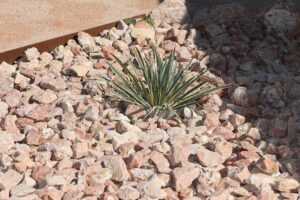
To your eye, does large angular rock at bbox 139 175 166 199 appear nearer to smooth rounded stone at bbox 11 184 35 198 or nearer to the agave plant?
smooth rounded stone at bbox 11 184 35 198

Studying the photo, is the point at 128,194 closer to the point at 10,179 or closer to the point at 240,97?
the point at 10,179

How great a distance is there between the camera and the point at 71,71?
15.7ft

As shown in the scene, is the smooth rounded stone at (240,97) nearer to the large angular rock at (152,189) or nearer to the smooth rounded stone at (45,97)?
the large angular rock at (152,189)

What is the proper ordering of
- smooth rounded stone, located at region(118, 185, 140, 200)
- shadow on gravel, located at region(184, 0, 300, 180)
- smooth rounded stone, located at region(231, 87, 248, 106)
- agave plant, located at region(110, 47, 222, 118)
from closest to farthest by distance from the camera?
smooth rounded stone, located at region(118, 185, 140, 200) → shadow on gravel, located at region(184, 0, 300, 180) → agave plant, located at region(110, 47, 222, 118) → smooth rounded stone, located at region(231, 87, 248, 106)

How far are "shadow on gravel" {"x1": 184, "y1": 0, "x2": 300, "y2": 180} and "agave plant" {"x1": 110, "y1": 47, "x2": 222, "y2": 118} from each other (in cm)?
25

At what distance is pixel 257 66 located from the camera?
4934mm

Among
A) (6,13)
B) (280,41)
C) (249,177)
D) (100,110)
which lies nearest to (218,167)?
(249,177)

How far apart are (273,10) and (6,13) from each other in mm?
2072

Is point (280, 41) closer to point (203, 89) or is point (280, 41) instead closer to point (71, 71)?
point (203, 89)

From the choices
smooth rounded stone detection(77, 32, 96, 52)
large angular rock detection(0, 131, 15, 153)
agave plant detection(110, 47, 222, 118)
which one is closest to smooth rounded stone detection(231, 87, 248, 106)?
agave plant detection(110, 47, 222, 118)

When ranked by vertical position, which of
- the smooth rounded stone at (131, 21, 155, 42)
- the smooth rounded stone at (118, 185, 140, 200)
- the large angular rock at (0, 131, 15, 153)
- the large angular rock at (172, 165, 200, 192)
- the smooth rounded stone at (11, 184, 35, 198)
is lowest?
the smooth rounded stone at (118, 185, 140, 200)

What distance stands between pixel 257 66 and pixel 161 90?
945 millimetres

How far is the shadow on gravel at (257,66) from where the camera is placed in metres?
4.09

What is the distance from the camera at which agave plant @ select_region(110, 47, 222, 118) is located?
4296mm
